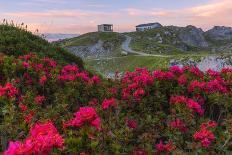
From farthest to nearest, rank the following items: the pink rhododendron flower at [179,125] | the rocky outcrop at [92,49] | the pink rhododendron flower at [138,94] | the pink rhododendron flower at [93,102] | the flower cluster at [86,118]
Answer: the rocky outcrop at [92,49] → the pink rhododendron flower at [93,102] → the pink rhododendron flower at [138,94] → the pink rhododendron flower at [179,125] → the flower cluster at [86,118]

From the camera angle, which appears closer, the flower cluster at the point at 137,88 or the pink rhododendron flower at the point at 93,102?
the flower cluster at the point at 137,88

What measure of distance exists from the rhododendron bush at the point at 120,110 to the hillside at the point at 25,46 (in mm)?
4541

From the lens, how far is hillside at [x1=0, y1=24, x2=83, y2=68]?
677 inches

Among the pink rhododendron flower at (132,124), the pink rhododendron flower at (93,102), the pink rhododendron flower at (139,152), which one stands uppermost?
the pink rhododendron flower at (93,102)

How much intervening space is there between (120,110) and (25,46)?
9363 millimetres

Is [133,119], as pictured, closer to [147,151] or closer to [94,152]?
[147,151]

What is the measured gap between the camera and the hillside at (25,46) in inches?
677

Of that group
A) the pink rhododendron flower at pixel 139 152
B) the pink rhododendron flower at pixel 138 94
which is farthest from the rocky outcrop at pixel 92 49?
the pink rhododendron flower at pixel 139 152

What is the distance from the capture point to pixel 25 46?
58.2 ft

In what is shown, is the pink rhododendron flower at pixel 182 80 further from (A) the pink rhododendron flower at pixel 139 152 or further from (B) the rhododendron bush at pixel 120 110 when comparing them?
(A) the pink rhododendron flower at pixel 139 152

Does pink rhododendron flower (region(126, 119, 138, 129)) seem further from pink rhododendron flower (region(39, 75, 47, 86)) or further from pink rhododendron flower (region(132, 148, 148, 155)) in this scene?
pink rhododendron flower (region(39, 75, 47, 86))

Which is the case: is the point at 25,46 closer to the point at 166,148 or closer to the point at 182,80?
the point at 182,80

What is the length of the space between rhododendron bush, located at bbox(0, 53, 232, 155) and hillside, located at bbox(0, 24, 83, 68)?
4541 millimetres

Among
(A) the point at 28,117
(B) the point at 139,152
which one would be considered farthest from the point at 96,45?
(B) the point at 139,152
